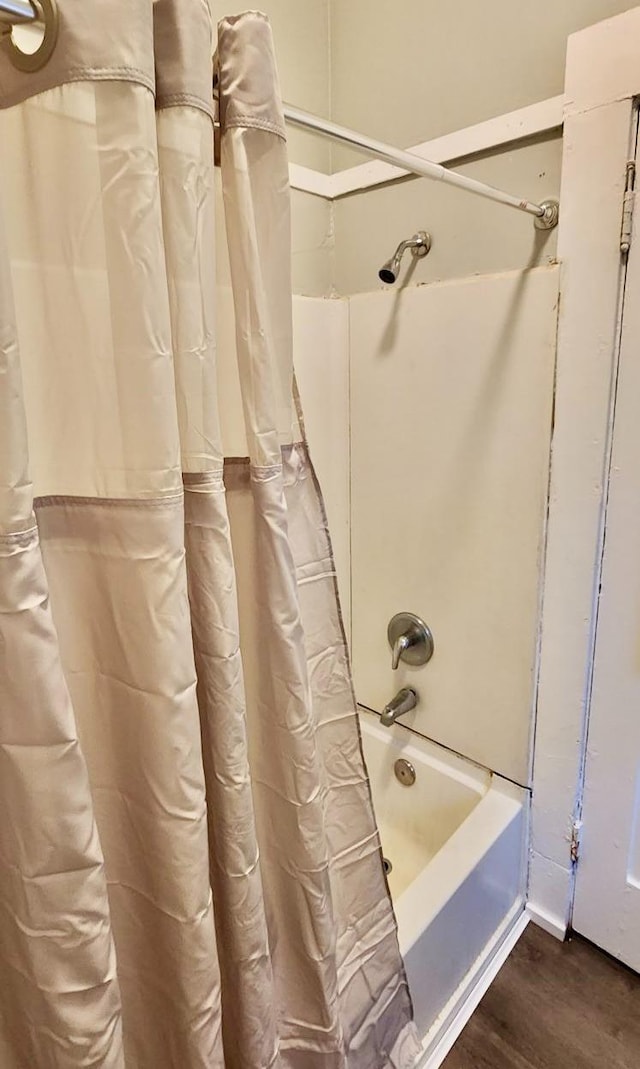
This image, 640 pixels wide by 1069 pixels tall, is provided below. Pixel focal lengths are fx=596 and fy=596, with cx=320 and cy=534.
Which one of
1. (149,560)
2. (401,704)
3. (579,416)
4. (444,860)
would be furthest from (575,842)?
(149,560)

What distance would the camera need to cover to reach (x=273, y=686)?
811 millimetres

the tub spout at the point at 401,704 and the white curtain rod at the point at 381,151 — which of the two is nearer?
the white curtain rod at the point at 381,151

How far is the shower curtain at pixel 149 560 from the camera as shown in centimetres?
56

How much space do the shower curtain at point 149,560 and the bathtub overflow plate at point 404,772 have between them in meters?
0.78

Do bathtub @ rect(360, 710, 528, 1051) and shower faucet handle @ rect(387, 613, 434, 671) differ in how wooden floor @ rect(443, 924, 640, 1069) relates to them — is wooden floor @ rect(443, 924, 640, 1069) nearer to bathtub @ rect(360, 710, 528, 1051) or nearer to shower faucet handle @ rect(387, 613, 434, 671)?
bathtub @ rect(360, 710, 528, 1051)

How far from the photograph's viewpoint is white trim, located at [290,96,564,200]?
116 cm

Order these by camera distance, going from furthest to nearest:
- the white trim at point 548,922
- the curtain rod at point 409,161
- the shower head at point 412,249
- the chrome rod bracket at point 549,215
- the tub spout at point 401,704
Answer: the tub spout at point 401,704 < the white trim at point 548,922 < the shower head at point 412,249 < the chrome rod bracket at point 549,215 < the curtain rod at point 409,161

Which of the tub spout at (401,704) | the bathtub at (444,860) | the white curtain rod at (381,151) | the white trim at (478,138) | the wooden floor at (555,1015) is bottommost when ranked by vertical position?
the wooden floor at (555,1015)

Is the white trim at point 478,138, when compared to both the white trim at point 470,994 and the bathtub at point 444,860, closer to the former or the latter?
the bathtub at point 444,860

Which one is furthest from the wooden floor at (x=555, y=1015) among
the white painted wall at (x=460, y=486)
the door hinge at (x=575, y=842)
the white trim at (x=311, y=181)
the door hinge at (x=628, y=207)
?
the white trim at (x=311, y=181)

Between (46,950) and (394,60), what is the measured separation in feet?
5.70

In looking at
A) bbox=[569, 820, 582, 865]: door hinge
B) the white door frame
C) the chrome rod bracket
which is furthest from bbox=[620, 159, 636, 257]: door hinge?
bbox=[569, 820, 582, 865]: door hinge

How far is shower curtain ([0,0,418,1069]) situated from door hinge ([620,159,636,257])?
2.31 feet

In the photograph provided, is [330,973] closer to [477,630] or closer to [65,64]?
[477,630]
